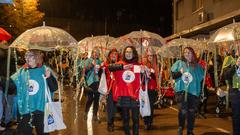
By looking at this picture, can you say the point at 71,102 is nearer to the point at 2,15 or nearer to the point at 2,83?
the point at 2,83

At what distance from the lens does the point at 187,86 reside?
8539 millimetres

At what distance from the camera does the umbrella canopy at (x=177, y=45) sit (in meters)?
10.8

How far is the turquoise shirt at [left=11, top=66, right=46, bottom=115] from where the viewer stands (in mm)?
6133

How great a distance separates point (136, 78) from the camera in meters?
7.64

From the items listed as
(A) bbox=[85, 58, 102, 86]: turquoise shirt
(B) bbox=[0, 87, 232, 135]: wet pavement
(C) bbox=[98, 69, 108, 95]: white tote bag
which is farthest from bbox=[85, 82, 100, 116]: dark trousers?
(C) bbox=[98, 69, 108, 95]: white tote bag

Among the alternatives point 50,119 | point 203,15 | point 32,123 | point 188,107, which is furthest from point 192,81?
point 203,15

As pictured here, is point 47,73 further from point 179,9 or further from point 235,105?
point 179,9

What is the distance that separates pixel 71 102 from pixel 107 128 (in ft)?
22.3

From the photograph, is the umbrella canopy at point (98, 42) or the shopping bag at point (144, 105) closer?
the shopping bag at point (144, 105)

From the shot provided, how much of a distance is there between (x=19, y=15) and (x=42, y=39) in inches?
927

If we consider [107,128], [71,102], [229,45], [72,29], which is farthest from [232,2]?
[72,29]

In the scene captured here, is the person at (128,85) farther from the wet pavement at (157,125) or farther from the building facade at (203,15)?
the building facade at (203,15)

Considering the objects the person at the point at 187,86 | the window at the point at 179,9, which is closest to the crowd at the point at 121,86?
the person at the point at 187,86

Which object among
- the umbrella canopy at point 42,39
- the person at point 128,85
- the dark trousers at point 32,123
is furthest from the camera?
the person at point 128,85
